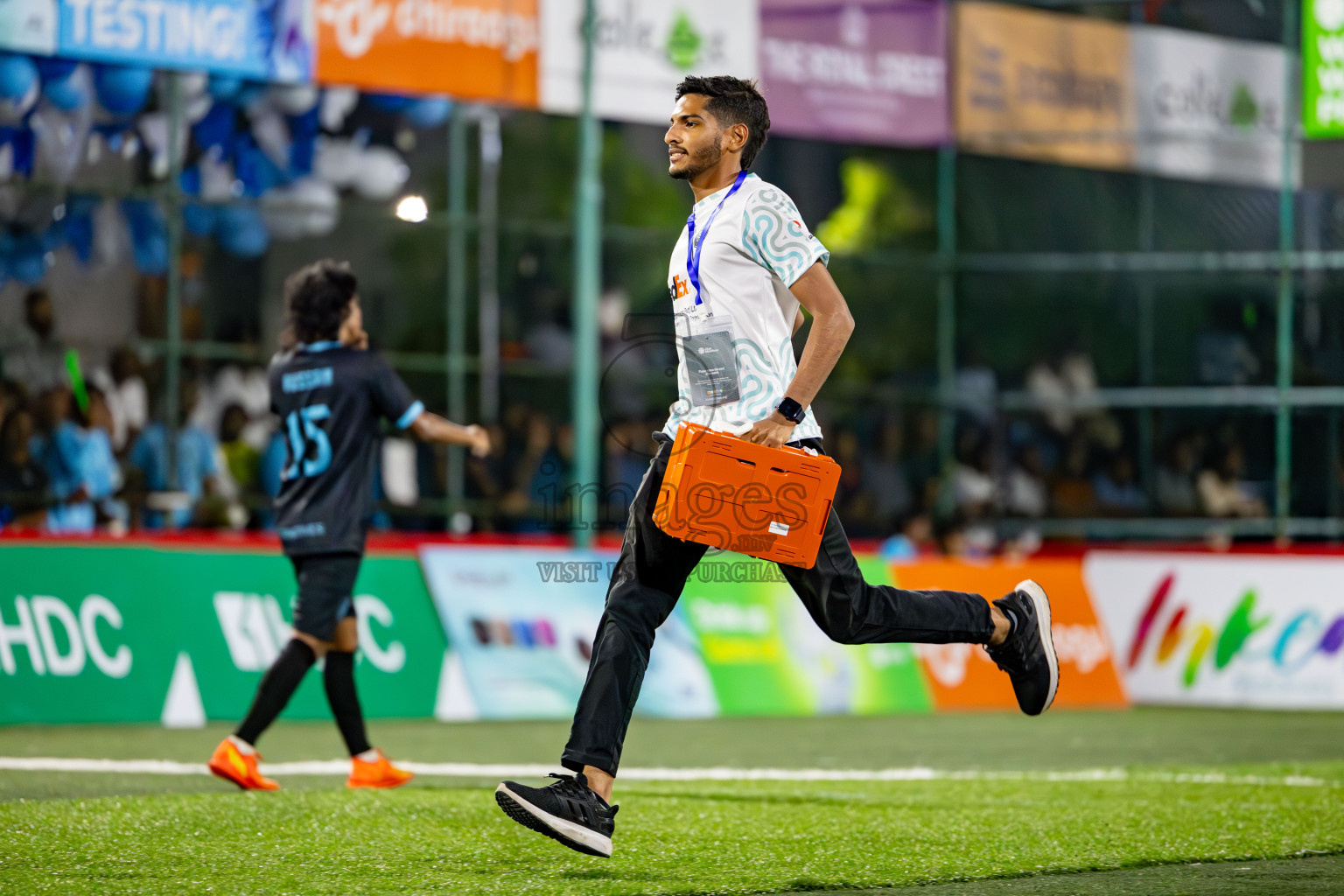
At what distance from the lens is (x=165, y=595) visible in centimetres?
1190

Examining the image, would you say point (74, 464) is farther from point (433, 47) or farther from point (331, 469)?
point (331, 469)

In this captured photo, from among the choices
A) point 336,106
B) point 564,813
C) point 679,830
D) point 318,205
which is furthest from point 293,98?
point 564,813

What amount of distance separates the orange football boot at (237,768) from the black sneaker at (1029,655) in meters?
3.04

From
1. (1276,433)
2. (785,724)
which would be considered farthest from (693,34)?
(785,724)

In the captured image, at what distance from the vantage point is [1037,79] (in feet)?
66.7

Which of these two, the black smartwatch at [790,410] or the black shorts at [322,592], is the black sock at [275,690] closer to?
the black shorts at [322,592]

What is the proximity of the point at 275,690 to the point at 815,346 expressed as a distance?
3233 millimetres

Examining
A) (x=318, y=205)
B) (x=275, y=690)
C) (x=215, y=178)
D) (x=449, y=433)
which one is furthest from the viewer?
(x=318, y=205)

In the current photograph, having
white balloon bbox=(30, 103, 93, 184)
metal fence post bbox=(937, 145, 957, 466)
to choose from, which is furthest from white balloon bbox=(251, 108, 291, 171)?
metal fence post bbox=(937, 145, 957, 466)

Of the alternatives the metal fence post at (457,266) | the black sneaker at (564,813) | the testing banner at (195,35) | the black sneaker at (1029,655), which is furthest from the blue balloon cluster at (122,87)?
the black sneaker at (564,813)

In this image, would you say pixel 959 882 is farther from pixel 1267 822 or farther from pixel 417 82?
pixel 417 82

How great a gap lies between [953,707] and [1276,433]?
233 inches

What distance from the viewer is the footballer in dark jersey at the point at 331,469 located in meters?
8.09

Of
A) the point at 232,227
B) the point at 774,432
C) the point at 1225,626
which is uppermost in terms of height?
the point at 232,227
